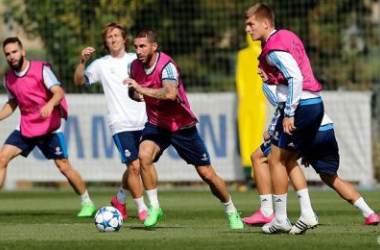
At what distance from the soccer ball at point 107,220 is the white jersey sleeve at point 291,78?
2060mm

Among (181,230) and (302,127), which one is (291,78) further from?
(181,230)

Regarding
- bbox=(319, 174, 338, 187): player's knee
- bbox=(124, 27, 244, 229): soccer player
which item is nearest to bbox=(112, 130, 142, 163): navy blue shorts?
bbox=(124, 27, 244, 229): soccer player

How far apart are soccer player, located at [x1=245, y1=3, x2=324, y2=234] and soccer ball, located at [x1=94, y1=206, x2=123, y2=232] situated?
1.54m

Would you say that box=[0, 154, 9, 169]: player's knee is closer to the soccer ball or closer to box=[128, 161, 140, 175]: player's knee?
box=[128, 161, 140, 175]: player's knee

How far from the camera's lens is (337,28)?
22.9 m

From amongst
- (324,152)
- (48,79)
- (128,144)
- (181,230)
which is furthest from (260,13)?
A: (48,79)

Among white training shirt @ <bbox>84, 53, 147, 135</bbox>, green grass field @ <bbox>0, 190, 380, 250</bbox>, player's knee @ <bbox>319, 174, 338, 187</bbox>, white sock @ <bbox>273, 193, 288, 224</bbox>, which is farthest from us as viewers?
white training shirt @ <bbox>84, 53, 147, 135</bbox>

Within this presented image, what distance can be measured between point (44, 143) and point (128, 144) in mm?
1300

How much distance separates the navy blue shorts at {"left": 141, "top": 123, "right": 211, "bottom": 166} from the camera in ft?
41.0

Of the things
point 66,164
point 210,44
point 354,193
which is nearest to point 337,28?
point 210,44

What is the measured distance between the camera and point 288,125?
1048cm

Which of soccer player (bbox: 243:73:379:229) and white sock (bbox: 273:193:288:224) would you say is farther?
soccer player (bbox: 243:73:379:229)

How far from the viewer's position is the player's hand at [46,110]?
1405 centimetres

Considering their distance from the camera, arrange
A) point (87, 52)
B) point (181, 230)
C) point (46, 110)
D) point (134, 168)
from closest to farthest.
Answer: point (181, 230)
point (87, 52)
point (46, 110)
point (134, 168)
